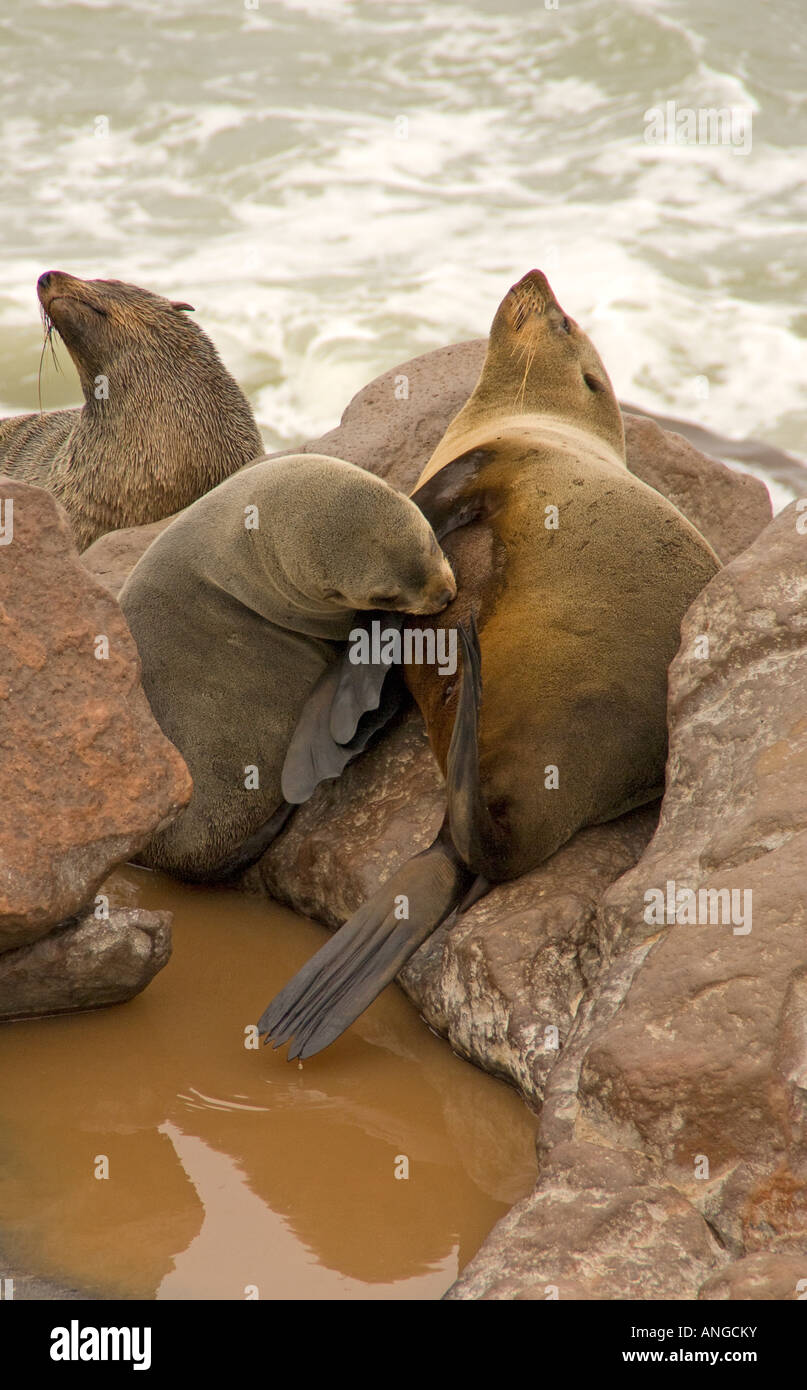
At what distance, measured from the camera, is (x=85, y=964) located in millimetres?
3168

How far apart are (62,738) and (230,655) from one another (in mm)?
872

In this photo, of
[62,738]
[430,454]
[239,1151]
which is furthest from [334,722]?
[430,454]

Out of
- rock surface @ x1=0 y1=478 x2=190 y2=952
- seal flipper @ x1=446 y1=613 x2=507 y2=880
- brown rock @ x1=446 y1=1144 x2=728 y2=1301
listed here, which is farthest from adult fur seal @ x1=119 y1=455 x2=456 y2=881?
brown rock @ x1=446 y1=1144 x2=728 y2=1301

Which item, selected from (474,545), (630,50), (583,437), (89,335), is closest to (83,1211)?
(474,545)

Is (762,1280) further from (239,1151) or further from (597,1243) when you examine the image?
(239,1151)

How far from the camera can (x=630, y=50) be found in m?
15.7

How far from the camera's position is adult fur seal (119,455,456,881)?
12.6 ft

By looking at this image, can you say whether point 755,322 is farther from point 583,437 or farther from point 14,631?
point 14,631

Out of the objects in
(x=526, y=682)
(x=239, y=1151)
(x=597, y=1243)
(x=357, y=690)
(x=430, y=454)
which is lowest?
(x=239, y=1151)

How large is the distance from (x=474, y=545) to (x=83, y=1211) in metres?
1.88

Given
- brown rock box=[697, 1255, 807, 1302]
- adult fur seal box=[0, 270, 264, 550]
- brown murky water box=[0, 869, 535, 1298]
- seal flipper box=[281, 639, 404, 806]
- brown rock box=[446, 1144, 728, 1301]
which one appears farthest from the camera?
adult fur seal box=[0, 270, 264, 550]

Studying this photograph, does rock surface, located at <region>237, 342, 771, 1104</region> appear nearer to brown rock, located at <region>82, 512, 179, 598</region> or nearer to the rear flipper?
the rear flipper

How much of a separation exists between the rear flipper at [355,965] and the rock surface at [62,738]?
0.47 m

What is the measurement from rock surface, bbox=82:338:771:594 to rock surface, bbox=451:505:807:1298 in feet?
6.45
